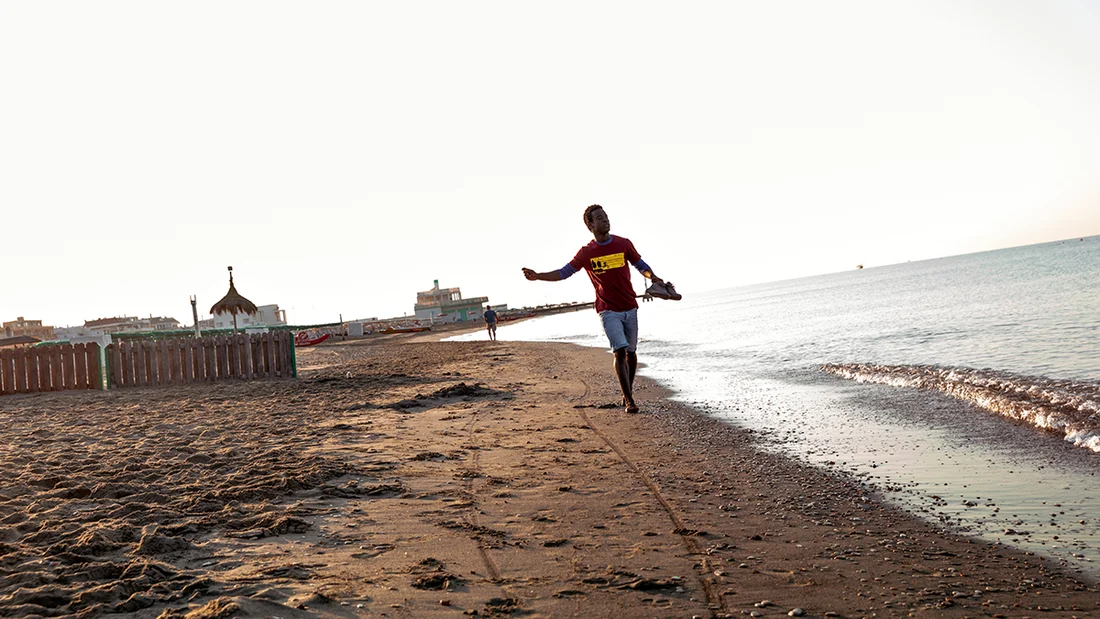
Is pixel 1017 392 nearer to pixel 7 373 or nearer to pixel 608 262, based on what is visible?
pixel 608 262

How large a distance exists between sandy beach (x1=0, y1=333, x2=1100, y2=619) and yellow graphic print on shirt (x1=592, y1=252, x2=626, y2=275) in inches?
69.6

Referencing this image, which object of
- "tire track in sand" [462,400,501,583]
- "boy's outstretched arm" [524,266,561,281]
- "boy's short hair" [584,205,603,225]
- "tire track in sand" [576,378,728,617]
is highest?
"boy's short hair" [584,205,603,225]

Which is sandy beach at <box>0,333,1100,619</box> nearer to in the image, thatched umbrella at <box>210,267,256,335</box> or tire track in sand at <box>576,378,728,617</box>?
tire track in sand at <box>576,378,728,617</box>

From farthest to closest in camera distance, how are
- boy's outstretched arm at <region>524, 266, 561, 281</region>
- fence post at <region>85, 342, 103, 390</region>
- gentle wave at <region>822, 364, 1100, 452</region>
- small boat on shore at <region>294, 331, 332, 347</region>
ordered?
small boat on shore at <region>294, 331, 332, 347</region>
fence post at <region>85, 342, 103, 390</region>
boy's outstretched arm at <region>524, 266, 561, 281</region>
gentle wave at <region>822, 364, 1100, 452</region>

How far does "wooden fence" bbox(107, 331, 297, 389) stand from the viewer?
1485 cm

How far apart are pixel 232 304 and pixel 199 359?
32261mm

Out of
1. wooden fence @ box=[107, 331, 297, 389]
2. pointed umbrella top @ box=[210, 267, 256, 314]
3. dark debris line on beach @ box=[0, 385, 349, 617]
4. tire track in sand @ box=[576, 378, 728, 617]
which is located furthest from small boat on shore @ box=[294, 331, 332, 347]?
tire track in sand @ box=[576, 378, 728, 617]

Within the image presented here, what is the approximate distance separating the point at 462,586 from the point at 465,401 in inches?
267

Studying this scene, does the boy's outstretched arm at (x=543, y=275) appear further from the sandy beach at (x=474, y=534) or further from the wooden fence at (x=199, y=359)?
the wooden fence at (x=199, y=359)

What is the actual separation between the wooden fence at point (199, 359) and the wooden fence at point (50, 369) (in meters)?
0.33

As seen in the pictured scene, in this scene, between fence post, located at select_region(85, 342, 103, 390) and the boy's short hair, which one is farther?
fence post, located at select_region(85, 342, 103, 390)

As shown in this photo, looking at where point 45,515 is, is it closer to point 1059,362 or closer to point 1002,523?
point 1002,523

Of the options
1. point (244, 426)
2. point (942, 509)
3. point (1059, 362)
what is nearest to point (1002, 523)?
point (942, 509)

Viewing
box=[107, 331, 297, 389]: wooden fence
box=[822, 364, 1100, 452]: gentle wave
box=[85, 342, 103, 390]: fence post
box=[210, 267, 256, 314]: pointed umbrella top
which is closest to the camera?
box=[822, 364, 1100, 452]: gentle wave
